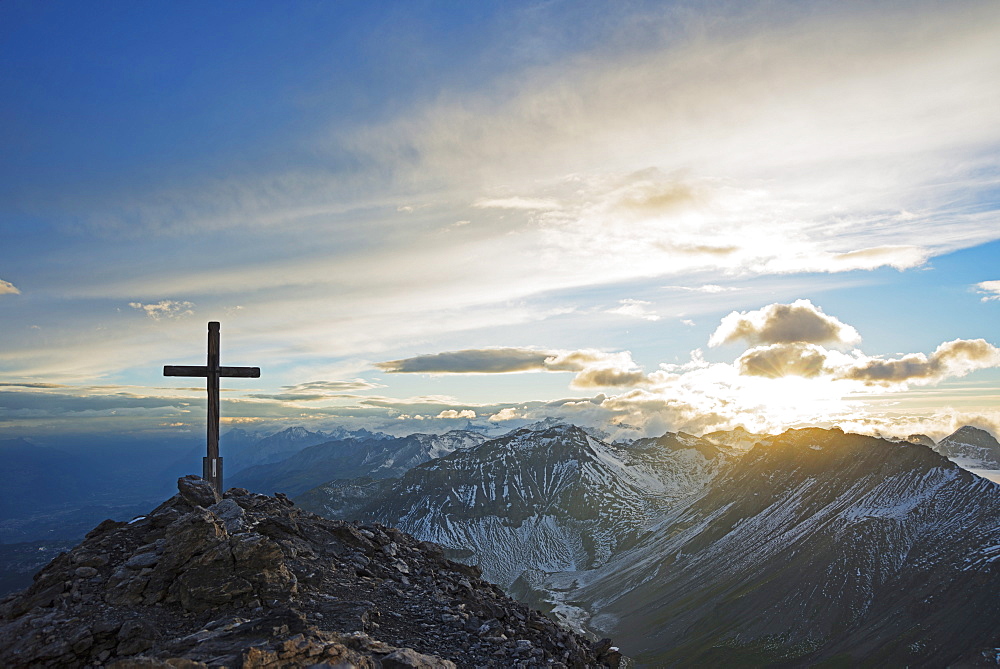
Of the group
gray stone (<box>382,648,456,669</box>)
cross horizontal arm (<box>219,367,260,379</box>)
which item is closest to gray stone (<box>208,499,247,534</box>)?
cross horizontal arm (<box>219,367,260,379</box>)

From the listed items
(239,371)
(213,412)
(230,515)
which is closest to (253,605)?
(230,515)

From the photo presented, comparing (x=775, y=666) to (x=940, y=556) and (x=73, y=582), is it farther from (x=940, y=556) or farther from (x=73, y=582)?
(x=73, y=582)

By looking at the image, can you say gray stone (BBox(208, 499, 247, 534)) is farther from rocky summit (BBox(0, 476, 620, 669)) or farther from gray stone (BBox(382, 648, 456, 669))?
gray stone (BBox(382, 648, 456, 669))

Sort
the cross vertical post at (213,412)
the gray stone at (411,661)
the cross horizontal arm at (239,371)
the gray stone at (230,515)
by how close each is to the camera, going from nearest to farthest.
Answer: the gray stone at (411,661), the gray stone at (230,515), the cross vertical post at (213,412), the cross horizontal arm at (239,371)

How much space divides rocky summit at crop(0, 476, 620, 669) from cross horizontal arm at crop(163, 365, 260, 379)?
Answer: 506cm

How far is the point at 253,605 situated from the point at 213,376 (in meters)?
12.4

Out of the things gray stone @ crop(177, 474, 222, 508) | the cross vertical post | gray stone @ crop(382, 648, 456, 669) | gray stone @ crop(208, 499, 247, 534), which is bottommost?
gray stone @ crop(382, 648, 456, 669)

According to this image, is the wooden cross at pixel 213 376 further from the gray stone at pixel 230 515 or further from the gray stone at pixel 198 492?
the gray stone at pixel 230 515

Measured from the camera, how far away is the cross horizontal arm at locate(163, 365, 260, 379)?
27.9 meters

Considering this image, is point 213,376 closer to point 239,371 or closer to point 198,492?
point 239,371

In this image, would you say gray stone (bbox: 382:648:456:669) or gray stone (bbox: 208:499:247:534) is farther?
gray stone (bbox: 208:499:247:534)

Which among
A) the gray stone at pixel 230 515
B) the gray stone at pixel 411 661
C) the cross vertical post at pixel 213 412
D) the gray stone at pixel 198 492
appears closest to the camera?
the gray stone at pixel 411 661

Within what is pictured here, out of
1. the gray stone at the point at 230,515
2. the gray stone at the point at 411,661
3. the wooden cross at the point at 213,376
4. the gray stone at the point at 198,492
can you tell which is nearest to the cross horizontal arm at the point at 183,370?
the wooden cross at the point at 213,376

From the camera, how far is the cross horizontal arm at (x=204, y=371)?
1097 inches
